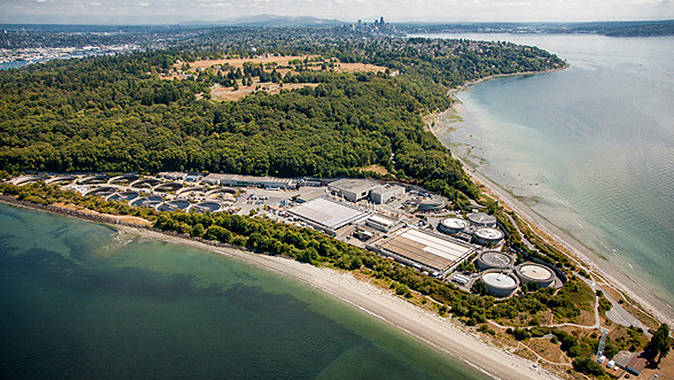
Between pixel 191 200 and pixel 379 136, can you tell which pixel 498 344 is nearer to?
pixel 191 200

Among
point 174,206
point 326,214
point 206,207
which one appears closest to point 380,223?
point 326,214

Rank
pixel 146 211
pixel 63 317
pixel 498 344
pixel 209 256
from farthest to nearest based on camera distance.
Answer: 1. pixel 146 211
2. pixel 209 256
3. pixel 63 317
4. pixel 498 344

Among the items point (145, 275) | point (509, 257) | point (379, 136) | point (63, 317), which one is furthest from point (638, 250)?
point (63, 317)

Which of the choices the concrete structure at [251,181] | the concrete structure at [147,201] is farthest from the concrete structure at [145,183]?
the concrete structure at [251,181]

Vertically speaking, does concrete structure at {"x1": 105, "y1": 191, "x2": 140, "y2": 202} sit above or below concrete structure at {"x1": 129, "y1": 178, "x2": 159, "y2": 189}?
below

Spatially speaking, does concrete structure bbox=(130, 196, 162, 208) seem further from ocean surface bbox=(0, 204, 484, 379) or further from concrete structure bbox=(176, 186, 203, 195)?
ocean surface bbox=(0, 204, 484, 379)

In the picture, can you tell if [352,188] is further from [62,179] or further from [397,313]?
[62,179]

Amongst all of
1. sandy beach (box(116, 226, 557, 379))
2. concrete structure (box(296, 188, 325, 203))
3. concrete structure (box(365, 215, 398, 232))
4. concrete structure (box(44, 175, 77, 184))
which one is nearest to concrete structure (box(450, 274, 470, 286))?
sandy beach (box(116, 226, 557, 379))
